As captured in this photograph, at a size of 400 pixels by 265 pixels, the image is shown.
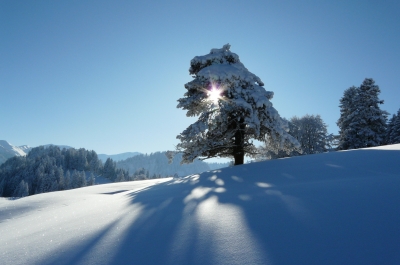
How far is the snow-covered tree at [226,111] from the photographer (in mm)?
9852

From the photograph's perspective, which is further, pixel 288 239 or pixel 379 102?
pixel 379 102

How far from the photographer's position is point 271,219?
109 inches

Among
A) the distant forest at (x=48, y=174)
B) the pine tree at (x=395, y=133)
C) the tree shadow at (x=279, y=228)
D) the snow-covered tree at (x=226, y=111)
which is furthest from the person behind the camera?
the distant forest at (x=48, y=174)

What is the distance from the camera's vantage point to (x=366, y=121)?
20969mm

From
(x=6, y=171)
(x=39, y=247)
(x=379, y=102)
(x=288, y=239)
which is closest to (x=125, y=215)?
(x=39, y=247)

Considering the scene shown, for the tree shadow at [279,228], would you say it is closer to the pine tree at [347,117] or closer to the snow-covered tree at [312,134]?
the pine tree at [347,117]

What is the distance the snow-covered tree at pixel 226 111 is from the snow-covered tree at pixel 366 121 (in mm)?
14956

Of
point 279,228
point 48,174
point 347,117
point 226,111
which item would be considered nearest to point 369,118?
point 347,117

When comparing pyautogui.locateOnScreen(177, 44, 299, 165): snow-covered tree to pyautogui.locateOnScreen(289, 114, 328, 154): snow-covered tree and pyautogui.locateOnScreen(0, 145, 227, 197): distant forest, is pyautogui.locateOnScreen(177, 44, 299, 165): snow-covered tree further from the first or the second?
pyautogui.locateOnScreen(0, 145, 227, 197): distant forest

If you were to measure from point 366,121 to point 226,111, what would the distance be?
19.1 metres

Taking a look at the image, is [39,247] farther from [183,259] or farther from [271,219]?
[271,219]

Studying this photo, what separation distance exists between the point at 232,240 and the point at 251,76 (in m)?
9.64

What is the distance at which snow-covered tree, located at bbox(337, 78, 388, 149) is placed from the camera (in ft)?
66.8

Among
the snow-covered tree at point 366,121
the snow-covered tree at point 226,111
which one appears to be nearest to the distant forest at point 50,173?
the snow-covered tree at point 366,121
